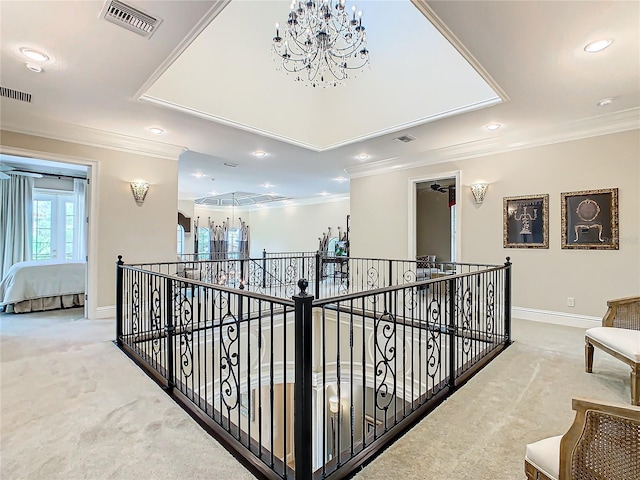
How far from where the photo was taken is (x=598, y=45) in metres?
2.61

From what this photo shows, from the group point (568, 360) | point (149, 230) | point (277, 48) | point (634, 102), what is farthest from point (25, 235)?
point (634, 102)

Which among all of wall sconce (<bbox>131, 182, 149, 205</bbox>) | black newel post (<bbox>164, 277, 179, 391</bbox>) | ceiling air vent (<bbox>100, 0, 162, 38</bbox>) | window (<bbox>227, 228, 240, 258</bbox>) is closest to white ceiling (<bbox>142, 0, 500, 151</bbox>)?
ceiling air vent (<bbox>100, 0, 162, 38</bbox>)

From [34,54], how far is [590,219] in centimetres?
648

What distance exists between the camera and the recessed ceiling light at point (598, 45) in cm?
255

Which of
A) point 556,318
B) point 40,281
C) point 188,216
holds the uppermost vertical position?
point 188,216

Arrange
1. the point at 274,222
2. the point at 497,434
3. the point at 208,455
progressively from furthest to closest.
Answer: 1. the point at 274,222
2. the point at 497,434
3. the point at 208,455

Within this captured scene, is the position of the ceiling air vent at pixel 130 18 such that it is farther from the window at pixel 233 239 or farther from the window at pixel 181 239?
the window at pixel 233 239

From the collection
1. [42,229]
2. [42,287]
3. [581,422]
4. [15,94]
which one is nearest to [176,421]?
[581,422]

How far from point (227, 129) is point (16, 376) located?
142 inches

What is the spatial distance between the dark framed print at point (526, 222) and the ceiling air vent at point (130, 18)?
16.7 feet

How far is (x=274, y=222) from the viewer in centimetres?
1366

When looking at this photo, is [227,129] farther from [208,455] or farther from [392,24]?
[208,455]

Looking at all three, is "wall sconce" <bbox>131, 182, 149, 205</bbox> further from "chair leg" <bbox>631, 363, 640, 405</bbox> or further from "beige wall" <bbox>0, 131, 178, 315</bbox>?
"chair leg" <bbox>631, 363, 640, 405</bbox>

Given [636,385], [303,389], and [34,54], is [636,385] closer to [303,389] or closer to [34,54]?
[303,389]
